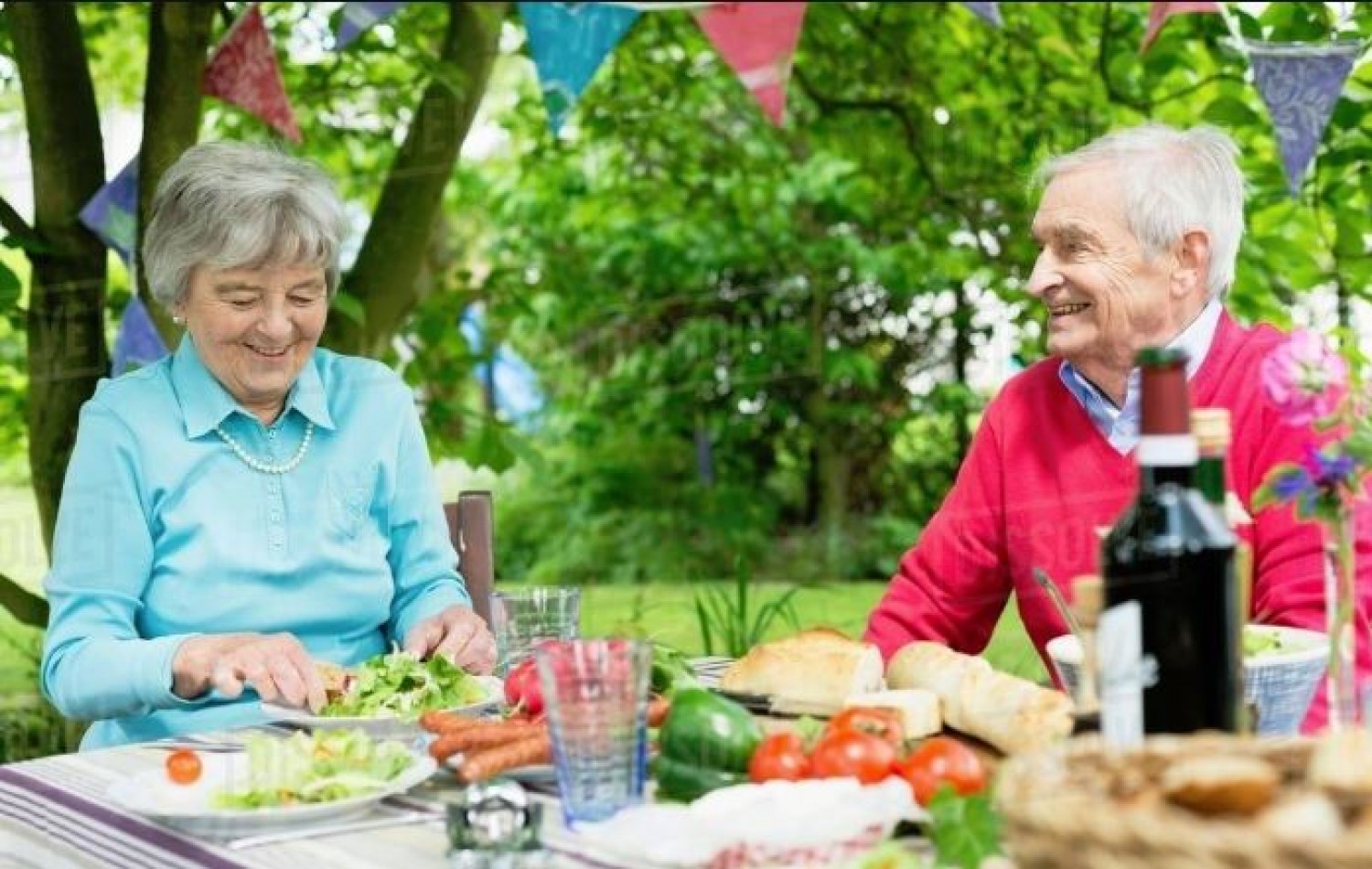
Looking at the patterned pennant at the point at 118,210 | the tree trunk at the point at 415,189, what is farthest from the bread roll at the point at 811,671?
the tree trunk at the point at 415,189

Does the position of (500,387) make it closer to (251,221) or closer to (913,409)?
(913,409)

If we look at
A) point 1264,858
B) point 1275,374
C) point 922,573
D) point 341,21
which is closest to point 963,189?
point 341,21

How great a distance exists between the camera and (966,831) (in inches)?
50.5

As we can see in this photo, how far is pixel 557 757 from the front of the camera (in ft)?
4.95

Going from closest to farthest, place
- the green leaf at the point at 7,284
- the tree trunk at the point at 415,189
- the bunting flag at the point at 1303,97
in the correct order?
the green leaf at the point at 7,284 < the bunting flag at the point at 1303,97 < the tree trunk at the point at 415,189

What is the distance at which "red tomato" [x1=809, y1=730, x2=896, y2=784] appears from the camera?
1.48m

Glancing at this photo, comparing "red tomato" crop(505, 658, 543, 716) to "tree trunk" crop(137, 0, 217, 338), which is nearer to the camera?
"red tomato" crop(505, 658, 543, 716)

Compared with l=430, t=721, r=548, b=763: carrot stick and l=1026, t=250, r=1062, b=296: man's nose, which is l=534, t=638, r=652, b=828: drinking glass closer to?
l=430, t=721, r=548, b=763: carrot stick

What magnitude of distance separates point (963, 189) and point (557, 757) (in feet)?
16.2

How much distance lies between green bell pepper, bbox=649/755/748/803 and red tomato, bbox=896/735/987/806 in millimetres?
147

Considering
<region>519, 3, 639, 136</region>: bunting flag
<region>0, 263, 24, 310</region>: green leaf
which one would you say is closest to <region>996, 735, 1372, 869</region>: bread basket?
<region>0, 263, 24, 310</region>: green leaf

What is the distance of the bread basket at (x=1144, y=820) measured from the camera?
1037mm

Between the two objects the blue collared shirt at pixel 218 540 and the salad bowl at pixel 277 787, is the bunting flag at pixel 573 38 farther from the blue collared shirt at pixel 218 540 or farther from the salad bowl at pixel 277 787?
the salad bowl at pixel 277 787

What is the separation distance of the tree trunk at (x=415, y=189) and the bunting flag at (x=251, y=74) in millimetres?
443
